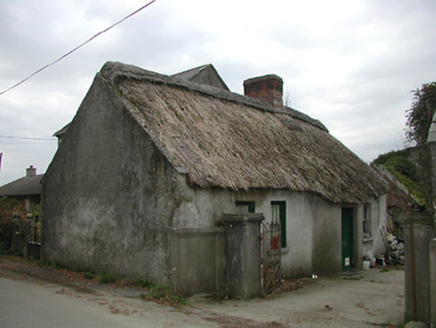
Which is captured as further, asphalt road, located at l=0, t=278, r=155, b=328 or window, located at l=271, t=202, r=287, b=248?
window, located at l=271, t=202, r=287, b=248

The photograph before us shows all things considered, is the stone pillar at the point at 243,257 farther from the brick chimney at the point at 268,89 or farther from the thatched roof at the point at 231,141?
the brick chimney at the point at 268,89

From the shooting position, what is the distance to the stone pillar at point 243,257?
32.4 feet

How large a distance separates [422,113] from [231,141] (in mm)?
6007

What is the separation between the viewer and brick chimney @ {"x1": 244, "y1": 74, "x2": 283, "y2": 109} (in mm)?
19391

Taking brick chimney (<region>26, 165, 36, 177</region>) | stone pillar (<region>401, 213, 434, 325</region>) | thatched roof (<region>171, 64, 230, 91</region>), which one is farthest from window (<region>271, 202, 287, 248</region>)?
brick chimney (<region>26, 165, 36, 177</region>)

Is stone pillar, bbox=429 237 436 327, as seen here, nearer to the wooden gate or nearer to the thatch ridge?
the wooden gate

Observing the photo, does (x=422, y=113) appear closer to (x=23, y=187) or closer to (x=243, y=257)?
(x=243, y=257)

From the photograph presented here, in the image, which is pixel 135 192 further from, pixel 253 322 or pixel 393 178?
pixel 393 178

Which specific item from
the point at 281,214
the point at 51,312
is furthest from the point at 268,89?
the point at 51,312

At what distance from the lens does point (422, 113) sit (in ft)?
25.7

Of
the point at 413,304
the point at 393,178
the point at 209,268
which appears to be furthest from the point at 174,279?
the point at 393,178

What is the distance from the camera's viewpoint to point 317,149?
1725 centimetres

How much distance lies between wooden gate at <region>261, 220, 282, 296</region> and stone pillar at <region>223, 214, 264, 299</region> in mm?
281

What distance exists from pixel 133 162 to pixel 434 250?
7030 mm
